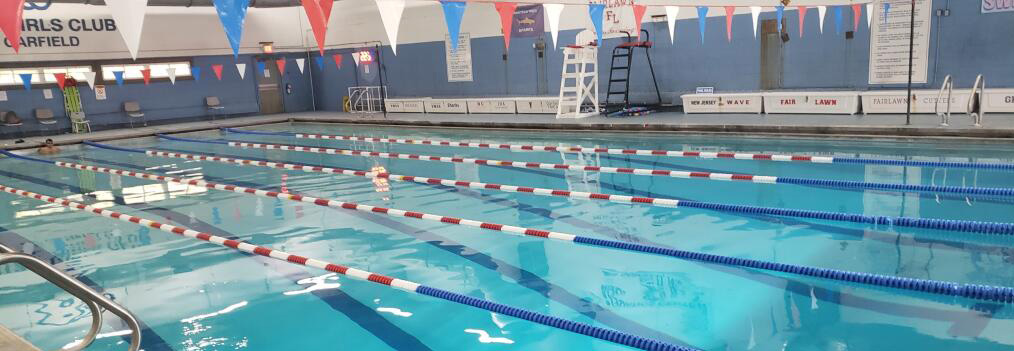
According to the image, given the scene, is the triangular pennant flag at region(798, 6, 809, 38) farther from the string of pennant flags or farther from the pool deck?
the pool deck

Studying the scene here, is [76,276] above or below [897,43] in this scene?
below

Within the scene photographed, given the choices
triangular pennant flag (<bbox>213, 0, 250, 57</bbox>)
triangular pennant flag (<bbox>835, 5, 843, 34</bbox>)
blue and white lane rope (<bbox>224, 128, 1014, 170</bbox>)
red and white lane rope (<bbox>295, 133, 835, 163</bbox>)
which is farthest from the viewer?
triangular pennant flag (<bbox>835, 5, 843, 34</bbox>)

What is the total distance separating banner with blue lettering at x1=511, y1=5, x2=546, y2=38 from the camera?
54.8 feet

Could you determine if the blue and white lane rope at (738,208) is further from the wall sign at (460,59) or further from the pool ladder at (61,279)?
the wall sign at (460,59)

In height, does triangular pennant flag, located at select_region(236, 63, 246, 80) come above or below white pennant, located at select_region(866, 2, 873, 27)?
below

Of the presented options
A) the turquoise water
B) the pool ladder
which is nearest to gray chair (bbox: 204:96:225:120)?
the turquoise water

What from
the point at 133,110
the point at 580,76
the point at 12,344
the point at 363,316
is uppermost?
the point at 580,76

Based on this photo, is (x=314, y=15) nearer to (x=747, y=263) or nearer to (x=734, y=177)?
(x=734, y=177)

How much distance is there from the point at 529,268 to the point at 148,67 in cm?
1769

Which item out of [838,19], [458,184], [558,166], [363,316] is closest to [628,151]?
[558,166]

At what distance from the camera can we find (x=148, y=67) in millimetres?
19062

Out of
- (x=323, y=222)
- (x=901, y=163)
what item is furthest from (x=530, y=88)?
(x=323, y=222)

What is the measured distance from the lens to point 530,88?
17562 mm

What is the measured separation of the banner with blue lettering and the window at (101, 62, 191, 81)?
9565 millimetres
